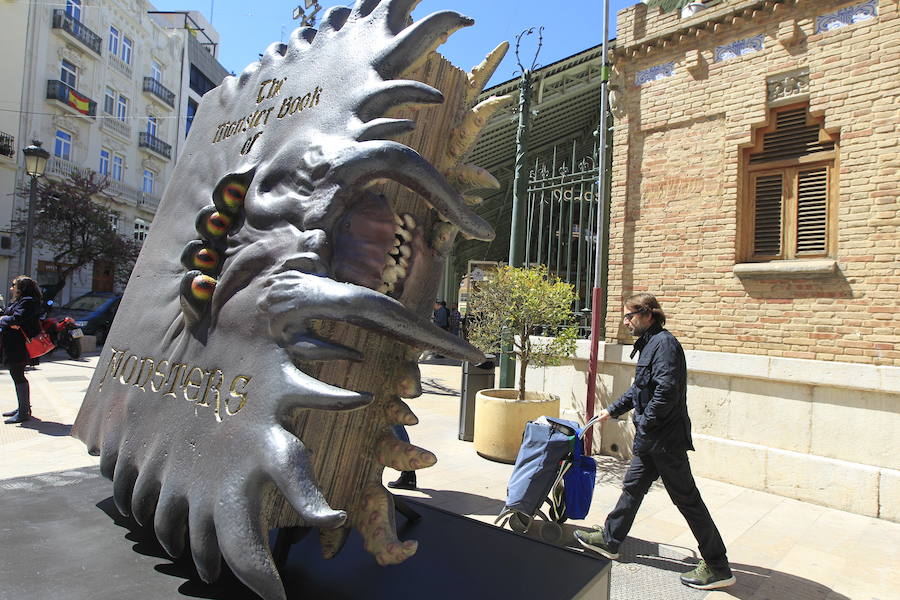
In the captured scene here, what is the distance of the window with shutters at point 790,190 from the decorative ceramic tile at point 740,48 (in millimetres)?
757

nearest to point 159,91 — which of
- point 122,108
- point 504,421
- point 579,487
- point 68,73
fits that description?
point 122,108

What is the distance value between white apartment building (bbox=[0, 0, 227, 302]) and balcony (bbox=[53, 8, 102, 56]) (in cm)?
5

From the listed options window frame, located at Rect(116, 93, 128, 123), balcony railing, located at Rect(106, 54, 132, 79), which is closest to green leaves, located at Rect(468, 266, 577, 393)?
window frame, located at Rect(116, 93, 128, 123)

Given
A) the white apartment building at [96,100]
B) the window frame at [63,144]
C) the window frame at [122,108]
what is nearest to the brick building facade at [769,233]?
the white apartment building at [96,100]

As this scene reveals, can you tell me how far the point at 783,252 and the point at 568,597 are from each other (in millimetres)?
5391

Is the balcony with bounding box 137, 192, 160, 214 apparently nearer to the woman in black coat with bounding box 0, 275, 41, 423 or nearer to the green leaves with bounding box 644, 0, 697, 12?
the woman in black coat with bounding box 0, 275, 41, 423

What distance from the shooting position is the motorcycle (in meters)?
8.22

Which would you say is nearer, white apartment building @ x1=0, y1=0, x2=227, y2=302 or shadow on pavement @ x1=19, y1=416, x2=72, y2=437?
shadow on pavement @ x1=19, y1=416, x2=72, y2=437

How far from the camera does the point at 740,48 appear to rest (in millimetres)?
6430

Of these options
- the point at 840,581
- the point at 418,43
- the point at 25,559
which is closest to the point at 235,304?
the point at 418,43

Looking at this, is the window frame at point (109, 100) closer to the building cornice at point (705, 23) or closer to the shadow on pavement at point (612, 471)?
the building cornice at point (705, 23)

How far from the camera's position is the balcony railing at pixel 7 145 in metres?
22.9

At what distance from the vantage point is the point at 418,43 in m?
1.96

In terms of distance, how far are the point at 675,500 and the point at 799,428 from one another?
8.81 ft
